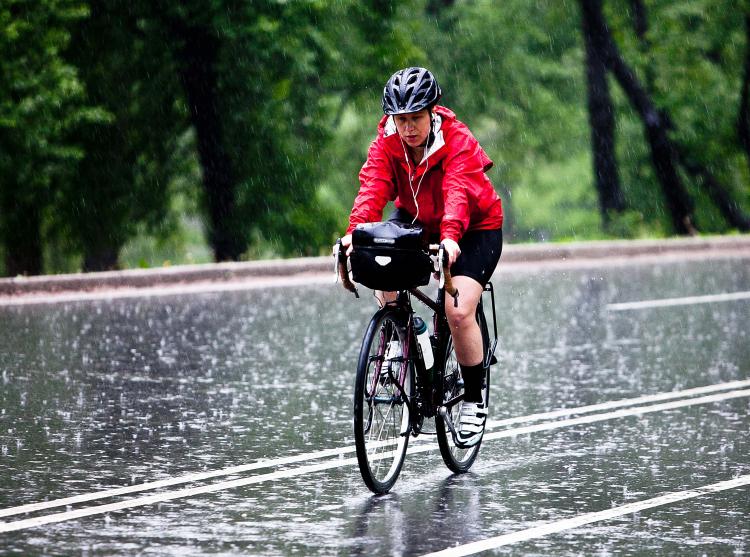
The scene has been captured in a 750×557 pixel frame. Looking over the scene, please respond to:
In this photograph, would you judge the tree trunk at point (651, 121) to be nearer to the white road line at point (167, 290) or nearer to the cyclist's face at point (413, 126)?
the white road line at point (167, 290)

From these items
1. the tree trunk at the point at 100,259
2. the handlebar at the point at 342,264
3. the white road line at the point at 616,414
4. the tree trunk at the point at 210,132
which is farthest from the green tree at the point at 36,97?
the handlebar at the point at 342,264

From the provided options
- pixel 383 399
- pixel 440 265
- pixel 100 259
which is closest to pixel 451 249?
pixel 440 265

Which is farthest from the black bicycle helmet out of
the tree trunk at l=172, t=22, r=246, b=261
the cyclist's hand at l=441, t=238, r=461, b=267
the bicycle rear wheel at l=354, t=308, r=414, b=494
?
the tree trunk at l=172, t=22, r=246, b=261

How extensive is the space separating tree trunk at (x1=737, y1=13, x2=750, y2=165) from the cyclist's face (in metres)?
22.6

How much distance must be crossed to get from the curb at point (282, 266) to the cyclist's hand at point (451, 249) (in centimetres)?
996

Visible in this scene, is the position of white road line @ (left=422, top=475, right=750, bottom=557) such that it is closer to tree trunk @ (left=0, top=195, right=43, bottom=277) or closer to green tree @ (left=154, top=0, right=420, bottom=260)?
green tree @ (left=154, top=0, right=420, bottom=260)

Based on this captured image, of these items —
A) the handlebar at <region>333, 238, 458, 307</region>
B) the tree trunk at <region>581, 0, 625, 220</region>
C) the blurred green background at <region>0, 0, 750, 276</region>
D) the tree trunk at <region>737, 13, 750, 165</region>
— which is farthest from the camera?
the tree trunk at <region>581, 0, 625, 220</region>

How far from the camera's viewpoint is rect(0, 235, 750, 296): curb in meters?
16.5

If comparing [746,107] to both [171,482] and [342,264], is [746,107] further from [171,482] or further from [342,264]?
[171,482]

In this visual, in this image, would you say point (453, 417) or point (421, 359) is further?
point (453, 417)

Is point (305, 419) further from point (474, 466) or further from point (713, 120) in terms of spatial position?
point (713, 120)

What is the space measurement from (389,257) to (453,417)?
141 centimetres

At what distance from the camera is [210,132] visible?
22500 millimetres

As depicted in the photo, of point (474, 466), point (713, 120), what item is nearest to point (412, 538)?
point (474, 466)
